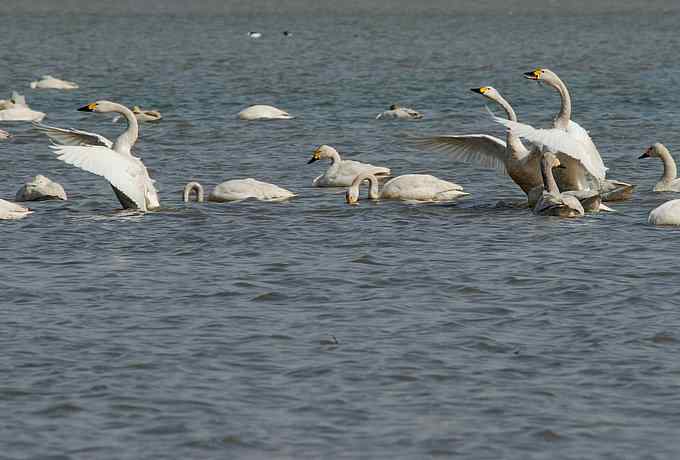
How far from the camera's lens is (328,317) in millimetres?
11562

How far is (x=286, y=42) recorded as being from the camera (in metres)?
67.1

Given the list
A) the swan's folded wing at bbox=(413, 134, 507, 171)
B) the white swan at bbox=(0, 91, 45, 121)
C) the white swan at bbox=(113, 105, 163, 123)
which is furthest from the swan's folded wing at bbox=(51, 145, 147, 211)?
the white swan at bbox=(0, 91, 45, 121)

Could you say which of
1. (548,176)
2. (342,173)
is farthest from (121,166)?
(548,176)

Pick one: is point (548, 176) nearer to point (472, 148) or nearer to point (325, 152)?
point (472, 148)

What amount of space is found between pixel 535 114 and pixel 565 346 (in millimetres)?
21063

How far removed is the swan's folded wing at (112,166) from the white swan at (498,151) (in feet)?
13.0

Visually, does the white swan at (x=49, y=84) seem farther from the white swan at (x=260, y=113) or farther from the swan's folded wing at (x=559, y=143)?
the swan's folded wing at (x=559, y=143)

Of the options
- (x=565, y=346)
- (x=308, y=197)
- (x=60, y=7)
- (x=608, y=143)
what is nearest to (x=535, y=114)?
(x=608, y=143)

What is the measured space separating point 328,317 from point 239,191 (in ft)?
21.2

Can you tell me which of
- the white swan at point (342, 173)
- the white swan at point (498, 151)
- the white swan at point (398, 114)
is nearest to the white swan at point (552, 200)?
the white swan at point (498, 151)

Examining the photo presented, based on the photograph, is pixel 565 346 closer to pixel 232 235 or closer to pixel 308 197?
pixel 232 235

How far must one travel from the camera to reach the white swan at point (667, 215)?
15.5 m

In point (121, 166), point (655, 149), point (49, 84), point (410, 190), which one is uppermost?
point (121, 166)

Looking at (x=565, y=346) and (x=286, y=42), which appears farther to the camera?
(x=286, y=42)
